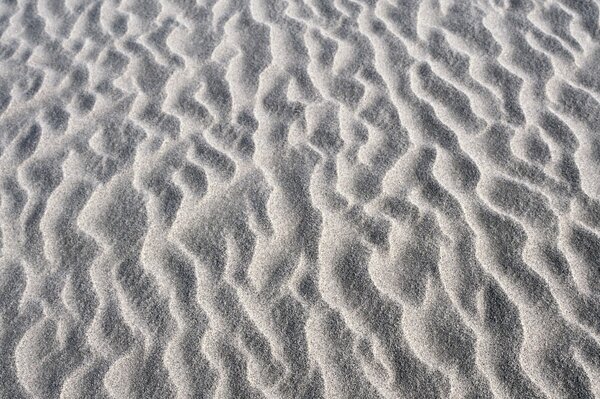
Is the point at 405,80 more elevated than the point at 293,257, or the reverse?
the point at 405,80

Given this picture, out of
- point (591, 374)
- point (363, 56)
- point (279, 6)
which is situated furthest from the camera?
point (279, 6)

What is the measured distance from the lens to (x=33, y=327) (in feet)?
10.2

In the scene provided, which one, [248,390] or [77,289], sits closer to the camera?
[248,390]

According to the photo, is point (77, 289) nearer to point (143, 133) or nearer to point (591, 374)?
point (143, 133)

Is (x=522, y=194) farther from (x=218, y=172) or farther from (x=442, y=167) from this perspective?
(x=218, y=172)

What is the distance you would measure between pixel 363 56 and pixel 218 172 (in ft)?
4.27

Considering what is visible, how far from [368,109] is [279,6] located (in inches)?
54.6

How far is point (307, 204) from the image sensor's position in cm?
352

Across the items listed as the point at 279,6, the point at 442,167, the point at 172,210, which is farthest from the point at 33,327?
the point at 279,6

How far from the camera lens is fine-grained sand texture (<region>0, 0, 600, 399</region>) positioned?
2898 mm

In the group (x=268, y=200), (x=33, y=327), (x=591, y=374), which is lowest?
(x=33, y=327)

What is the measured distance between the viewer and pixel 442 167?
364 cm

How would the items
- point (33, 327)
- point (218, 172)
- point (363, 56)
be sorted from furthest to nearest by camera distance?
point (363, 56) < point (218, 172) < point (33, 327)

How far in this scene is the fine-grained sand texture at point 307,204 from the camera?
9.51ft
